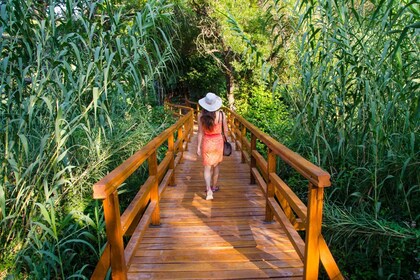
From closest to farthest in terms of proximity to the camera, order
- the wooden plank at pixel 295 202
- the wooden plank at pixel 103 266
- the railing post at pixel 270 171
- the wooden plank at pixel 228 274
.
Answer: the wooden plank at pixel 103 266
the wooden plank at pixel 295 202
the wooden plank at pixel 228 274
the railing post at pixel 270 171

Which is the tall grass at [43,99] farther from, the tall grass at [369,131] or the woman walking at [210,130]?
the tall grass at [369,131]

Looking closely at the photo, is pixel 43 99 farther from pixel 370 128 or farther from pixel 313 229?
pixel 370 128

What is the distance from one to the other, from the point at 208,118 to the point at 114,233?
2.17 meters

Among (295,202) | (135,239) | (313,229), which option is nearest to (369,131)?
(295,202)

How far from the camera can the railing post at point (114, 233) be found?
161 cm

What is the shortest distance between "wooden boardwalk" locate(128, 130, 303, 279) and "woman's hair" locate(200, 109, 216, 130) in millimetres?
1003

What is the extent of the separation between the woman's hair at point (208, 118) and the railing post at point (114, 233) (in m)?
2.07

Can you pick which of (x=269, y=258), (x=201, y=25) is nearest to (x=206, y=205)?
(x=269, y=258)

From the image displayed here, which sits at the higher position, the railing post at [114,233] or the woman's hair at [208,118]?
the woman's hair at [208,118]

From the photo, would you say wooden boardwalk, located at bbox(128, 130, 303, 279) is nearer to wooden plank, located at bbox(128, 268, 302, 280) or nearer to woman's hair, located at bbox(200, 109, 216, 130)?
wooden plank, located at bbox(128, 268, 302, 280)

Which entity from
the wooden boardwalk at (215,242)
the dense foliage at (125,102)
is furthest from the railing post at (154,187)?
the dense foliage at (125,102)

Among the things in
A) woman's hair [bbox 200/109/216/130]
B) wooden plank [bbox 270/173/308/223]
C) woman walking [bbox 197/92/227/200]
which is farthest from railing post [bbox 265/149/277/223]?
woman's hair [bbox 200/109/216/130]

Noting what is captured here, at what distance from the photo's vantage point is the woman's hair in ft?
11.8

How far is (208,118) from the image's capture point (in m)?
3.60
